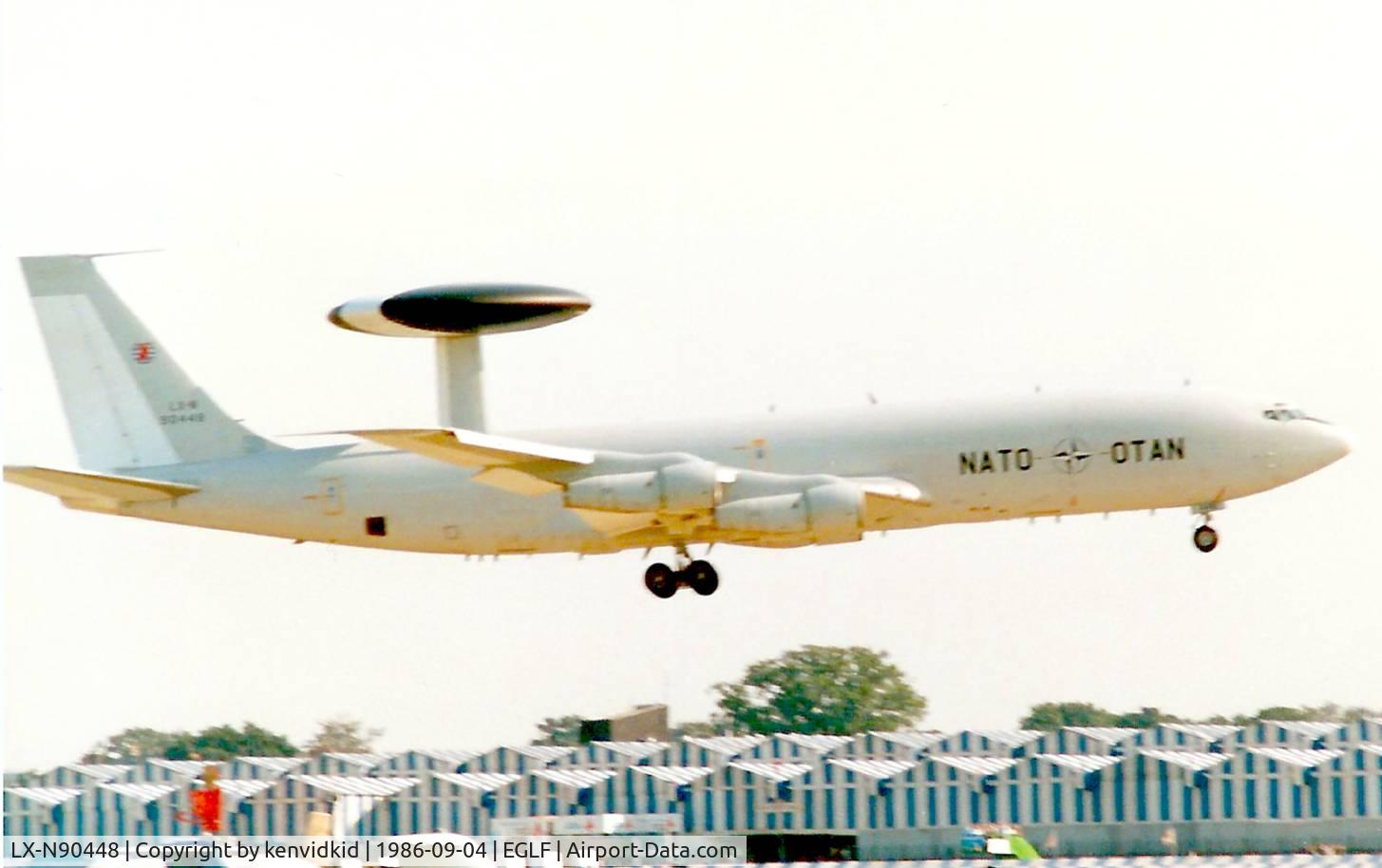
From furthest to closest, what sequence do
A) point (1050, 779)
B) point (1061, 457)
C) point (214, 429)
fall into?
point (214, 429) < point (1050, 779) < point (1061, 457)

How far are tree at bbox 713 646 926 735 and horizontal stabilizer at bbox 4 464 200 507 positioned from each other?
25.1 meters

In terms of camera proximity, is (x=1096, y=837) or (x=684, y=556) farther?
(x=684, y=556)

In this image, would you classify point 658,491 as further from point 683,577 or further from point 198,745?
point 198,745

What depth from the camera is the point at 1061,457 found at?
3812 centimetres

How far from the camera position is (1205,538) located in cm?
4016

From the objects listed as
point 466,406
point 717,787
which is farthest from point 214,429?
point 717,787

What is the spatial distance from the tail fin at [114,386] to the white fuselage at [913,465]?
1811 millimetres

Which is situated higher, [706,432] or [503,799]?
[706,432]

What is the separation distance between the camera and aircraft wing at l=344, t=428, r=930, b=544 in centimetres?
3834

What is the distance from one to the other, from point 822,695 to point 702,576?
1011 inches

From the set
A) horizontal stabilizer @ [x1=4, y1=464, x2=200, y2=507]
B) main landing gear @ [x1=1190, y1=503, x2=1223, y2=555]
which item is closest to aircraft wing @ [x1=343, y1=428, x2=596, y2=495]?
horizontal stabilizer @ [x1=4, y1=464, x2=200, y2=507]

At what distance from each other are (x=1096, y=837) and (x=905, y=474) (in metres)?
7.74

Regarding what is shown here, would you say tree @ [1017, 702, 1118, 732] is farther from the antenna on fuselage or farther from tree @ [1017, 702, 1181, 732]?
the antenna on fuselage

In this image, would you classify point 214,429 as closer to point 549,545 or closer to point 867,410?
point 549,545
